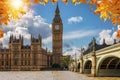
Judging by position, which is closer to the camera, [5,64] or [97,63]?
[97,63]

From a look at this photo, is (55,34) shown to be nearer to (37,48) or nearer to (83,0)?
(37,48)

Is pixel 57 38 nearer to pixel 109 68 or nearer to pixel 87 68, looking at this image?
pixel 87 68

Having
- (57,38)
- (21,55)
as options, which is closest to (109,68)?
(21,55)

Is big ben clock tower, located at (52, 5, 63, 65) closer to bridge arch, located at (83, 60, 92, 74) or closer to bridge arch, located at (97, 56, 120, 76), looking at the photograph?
bridge arch, located at (83, 60, 92, 74)

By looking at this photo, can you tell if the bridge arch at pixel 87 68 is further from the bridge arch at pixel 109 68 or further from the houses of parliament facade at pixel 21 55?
the houses of parliament facade at pixel 21 55

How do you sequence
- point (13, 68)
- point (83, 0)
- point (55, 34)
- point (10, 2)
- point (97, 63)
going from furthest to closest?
point (55, 34) → point (13, 68) → point (97, 63) → point (83, 0) → point (10, 2)

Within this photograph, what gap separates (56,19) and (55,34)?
998 centimetres

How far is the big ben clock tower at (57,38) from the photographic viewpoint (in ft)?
561

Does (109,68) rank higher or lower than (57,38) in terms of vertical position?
lower

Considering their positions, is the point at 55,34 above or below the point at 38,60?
above

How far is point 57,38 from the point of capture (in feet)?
584

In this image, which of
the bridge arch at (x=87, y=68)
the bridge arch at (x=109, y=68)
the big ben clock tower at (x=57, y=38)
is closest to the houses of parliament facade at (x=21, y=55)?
the big ben clock tower at (x=57, y=38)

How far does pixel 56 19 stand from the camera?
18312cm

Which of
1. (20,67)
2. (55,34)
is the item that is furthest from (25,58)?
(55,34)
